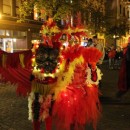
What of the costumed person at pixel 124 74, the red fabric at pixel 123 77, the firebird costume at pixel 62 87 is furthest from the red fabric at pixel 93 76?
the red fabric at pixel 123 77

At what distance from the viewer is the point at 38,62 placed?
19.8 ft

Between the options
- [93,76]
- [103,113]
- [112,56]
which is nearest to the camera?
[93,76]

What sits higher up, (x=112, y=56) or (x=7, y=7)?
(x=7, y=7)

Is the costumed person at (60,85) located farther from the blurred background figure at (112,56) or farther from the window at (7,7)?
the window at (7,7)

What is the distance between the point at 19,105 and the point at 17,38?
18.5 meters

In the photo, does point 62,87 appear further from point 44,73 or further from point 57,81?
point 44,73

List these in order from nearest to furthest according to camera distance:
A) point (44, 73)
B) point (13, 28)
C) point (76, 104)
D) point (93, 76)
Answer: point (44, 73) < point (76, 104) < point (93, 76) < point (13, 28)

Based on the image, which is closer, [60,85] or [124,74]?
[60,85]

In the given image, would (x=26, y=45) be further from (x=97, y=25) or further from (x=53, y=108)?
(x=53, y=108)

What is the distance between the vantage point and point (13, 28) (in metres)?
26.8

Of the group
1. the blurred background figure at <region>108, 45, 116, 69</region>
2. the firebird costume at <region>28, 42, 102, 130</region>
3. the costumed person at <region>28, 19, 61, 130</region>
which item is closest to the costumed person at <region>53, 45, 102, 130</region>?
the firebird costume at <region>28, 42, 102, 130</region>

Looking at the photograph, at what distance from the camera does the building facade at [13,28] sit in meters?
25.6

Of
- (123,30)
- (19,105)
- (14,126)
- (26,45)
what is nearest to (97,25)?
(26,45)

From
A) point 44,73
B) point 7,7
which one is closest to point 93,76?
point 44,73
